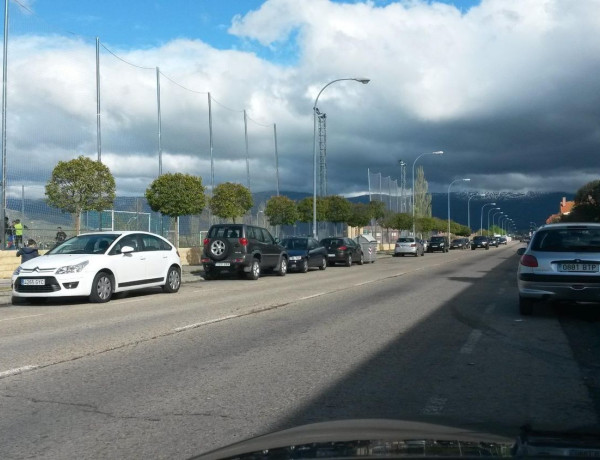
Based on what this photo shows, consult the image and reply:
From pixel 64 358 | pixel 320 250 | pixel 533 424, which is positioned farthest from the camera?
pixel 320 250

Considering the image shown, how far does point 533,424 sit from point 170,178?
2520cm

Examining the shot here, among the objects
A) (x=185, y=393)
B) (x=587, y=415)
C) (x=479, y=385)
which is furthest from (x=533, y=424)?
(x=185, y=393)

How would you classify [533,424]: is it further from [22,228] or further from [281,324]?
[22,228]

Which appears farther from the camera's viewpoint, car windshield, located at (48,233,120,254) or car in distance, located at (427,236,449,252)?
car in distance, located at (427,236,449,252)

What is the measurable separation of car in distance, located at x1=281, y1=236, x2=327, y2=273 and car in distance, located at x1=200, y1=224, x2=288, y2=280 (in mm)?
3782

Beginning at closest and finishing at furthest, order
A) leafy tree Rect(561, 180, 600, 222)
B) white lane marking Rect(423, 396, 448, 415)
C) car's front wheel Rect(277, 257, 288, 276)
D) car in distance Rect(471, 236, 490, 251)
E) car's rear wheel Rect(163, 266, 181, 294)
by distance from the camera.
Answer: white lane marking Rect(423, 396, 448, 415)
car's rear wheel Rect(163, 266, 181, 294)
car's front wheel Rect(277, 257, 288, 276)
leafy tree Rect(561, 180, 600, 222)
car in distance Rect(471, 236, 490, 251)

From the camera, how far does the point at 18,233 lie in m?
22.0

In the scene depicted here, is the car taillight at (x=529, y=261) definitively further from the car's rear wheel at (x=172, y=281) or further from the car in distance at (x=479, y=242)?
the car in distance at (x=479, y=242)

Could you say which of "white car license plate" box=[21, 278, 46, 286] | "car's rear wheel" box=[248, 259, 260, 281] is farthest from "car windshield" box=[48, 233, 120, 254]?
"car's rear wheel" box=[248, 259, 260, 281]

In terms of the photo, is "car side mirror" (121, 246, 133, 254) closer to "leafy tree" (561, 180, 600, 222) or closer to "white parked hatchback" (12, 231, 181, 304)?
"white parked hatchback" (12, 231, 181, 304)

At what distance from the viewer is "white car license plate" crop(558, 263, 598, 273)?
34.5ft

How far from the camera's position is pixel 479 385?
6398 mm

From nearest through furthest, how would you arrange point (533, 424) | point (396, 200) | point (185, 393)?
point (533, 424) < point (185, 393) < point (396, 200)

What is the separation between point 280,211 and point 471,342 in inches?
1223
